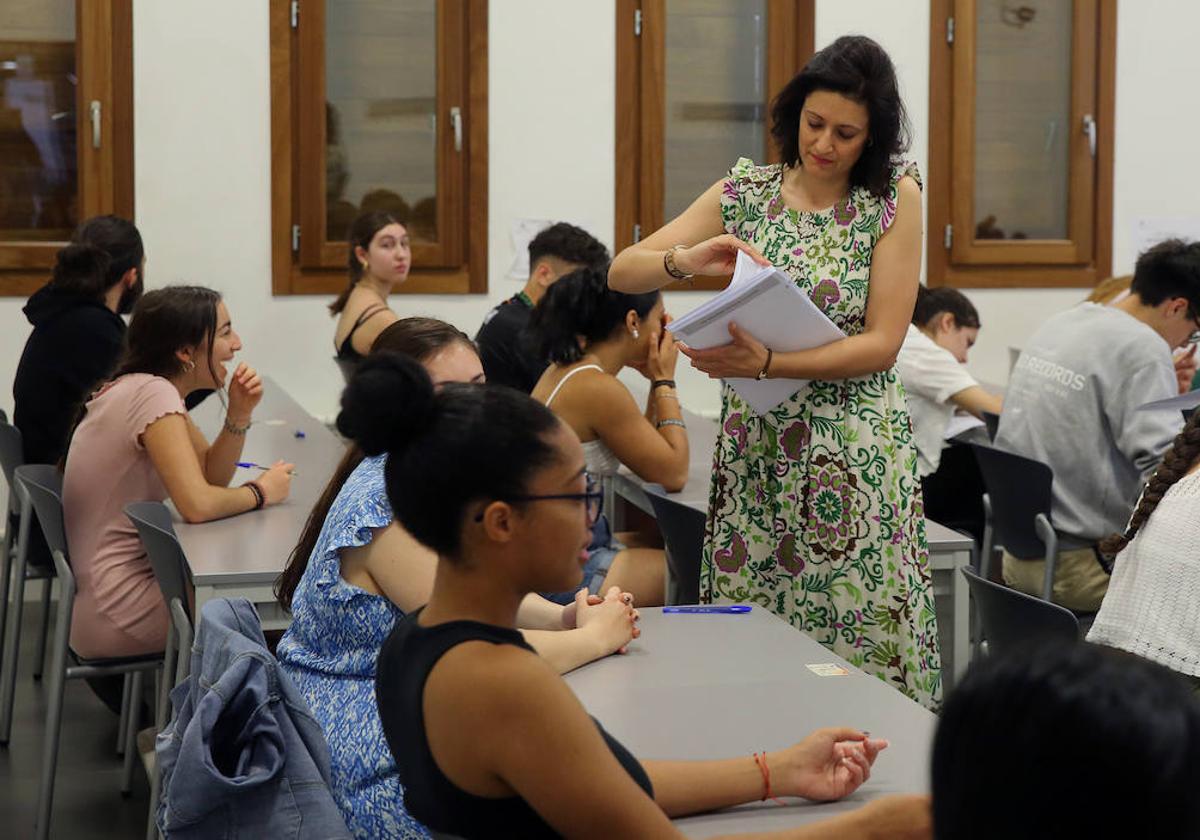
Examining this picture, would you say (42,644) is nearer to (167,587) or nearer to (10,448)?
(10,448)

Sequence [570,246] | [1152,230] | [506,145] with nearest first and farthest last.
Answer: [570,246]
[506,145]
[1152,230]

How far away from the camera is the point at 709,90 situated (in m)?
6.55

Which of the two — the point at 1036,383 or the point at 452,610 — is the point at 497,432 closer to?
the point at 452,610

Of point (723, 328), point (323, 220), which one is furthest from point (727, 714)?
point (323, 220)

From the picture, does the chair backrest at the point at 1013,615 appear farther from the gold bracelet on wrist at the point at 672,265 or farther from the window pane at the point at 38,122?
the window pane at the point at 38,122

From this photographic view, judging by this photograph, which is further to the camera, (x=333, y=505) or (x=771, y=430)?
(x=771, y=430)

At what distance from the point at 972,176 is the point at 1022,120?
34 cm

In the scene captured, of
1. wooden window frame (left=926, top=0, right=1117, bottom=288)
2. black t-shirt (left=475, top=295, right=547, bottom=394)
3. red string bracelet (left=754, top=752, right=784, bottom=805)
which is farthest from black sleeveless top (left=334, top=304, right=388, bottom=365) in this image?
red string bracelet (left=754, top=752, right=784, bottom=805)

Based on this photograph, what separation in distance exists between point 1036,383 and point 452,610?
9.78 ft

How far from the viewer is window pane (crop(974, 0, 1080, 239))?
22.0 feet

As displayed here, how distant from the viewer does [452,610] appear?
62.1 inches

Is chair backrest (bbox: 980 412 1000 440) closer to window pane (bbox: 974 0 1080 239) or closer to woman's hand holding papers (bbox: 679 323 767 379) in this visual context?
window pane (bbox: 974 0 1080 239)

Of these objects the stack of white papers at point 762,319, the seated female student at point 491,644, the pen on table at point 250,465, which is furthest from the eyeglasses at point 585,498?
the pen on table at point 250,465

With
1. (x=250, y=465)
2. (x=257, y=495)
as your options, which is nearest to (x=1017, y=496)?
(x=257, y=495)
